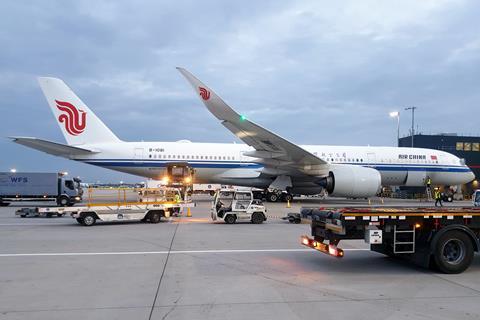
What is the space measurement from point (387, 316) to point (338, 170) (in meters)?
19.1

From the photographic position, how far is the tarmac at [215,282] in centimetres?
A: 549

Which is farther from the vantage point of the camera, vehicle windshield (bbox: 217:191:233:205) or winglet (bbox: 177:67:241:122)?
winglet (bbox: 177:67:241:122)

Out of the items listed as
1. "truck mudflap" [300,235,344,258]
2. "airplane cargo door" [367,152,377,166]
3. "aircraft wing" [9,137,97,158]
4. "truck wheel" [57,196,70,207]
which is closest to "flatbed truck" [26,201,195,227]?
"truck mudflap" [300,235,344,258]

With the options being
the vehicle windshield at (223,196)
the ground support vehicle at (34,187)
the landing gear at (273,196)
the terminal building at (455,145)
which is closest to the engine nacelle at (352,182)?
the landing gear at (273,196)

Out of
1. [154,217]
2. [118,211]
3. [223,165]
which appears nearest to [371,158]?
[223,165]

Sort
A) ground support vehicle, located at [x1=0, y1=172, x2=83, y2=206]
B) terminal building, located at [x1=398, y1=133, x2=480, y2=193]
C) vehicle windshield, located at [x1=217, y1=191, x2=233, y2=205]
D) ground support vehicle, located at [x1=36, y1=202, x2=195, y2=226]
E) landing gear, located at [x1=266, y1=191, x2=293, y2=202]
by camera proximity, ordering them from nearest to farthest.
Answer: ground support vehicle, located at [x1=36, y1=202, x2=195, y2=226]
vehicle windshield, located at [x1=217, y1=191, x2=233, y2=205]
ground support vehicle, located at [x1=0, y1=172, x2=83, y2=206]
landing gear, located at [x1=266, y1=191, x2=293, y2=202]
terminal building, located at [x1=398, y1=133, x2=480, y2=193]

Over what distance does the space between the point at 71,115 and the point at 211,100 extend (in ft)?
41.9

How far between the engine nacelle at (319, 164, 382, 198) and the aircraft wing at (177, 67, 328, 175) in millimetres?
1418

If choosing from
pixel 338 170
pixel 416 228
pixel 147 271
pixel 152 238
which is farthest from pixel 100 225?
pixel 338 170

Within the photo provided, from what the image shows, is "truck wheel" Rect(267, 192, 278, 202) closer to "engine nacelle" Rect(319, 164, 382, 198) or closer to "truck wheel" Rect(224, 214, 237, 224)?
"engine nacelle" Rect(319, 164, 382, 198)

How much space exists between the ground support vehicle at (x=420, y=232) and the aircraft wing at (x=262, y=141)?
12.7 m

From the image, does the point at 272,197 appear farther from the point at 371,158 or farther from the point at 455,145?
the point at 455,145

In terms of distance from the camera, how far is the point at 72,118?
27.5m

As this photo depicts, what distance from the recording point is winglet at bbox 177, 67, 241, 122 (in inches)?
738
